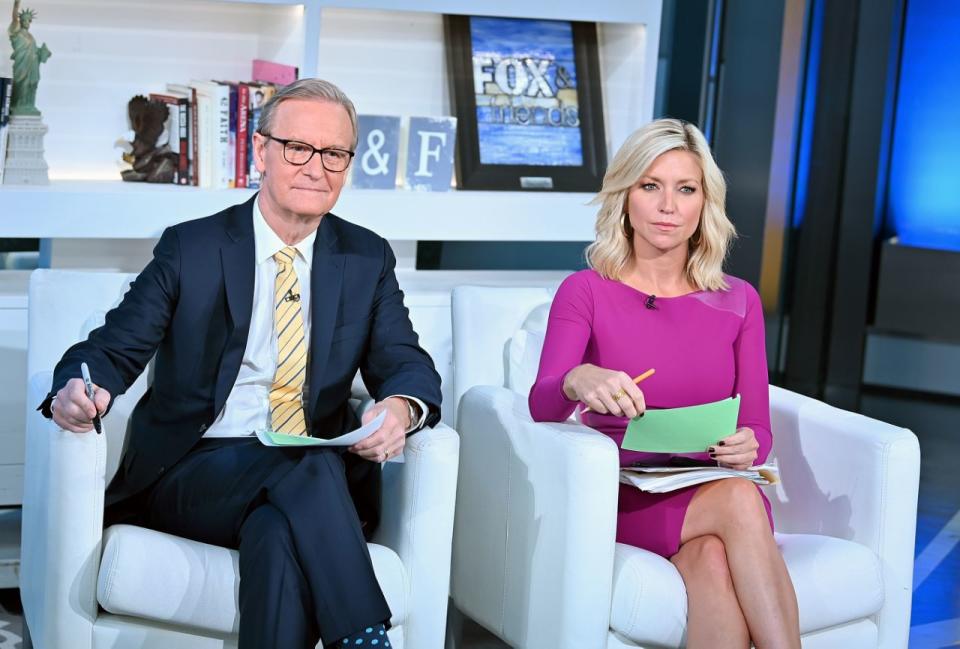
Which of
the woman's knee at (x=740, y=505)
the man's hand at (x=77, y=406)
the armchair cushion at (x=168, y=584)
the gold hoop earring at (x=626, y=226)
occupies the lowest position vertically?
the armchair cushion at (x=168, y=584)

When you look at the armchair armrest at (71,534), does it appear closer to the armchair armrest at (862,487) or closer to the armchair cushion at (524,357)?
the armchair cushion at (524,357)

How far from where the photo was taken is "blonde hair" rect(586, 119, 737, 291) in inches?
110

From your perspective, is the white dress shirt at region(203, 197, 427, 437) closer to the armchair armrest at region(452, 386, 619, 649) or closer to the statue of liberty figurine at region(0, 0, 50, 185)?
the armchair armrest at region(452, 386, 619, 649)

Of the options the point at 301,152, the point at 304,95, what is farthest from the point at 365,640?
the point at 304,95

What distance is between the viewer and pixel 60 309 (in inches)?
110

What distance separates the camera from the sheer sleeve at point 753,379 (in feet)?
8.99

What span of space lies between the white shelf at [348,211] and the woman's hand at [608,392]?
812 mm

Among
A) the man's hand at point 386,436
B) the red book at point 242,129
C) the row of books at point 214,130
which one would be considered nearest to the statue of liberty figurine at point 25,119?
the row of books at point 214,130

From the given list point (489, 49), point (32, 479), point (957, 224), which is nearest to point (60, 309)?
point (32, 479)

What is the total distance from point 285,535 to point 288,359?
0.44m

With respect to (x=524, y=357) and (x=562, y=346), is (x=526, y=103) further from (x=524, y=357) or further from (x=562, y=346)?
(x=562, y=346)

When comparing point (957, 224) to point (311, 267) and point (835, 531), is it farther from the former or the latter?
point (311, 267)

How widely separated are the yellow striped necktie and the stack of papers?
2.17ft

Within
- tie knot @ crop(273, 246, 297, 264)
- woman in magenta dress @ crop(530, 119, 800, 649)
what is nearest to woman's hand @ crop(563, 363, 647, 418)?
woman in magenta dress @ crop(530, 119, 800, 649)
